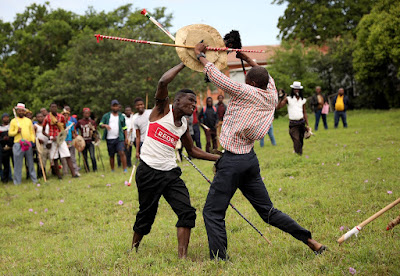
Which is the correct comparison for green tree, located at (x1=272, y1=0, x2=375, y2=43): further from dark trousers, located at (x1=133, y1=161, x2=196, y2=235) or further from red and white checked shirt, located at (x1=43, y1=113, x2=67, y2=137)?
dark trousers, located at (x1=133, y1=161, x2=196, y2=235)

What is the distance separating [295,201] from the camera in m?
7.29

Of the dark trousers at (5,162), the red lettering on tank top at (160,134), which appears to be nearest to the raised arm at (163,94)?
the red lettering on tank top at (160,134)

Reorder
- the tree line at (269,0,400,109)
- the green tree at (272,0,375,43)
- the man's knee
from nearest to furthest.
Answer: the man's knee
the tree line at (269,0,400,109)
the green tree at (272,0,375,43)

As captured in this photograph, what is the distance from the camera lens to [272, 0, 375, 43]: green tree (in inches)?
1465

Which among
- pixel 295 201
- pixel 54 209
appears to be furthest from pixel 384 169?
pixel 54 209

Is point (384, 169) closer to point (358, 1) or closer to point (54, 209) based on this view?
point (54, 209)

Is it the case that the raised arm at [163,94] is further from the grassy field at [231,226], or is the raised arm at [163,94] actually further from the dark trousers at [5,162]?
the dark trousers at [5,162]

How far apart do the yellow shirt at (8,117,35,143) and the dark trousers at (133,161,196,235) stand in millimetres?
8809

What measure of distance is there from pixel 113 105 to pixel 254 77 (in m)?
9.54

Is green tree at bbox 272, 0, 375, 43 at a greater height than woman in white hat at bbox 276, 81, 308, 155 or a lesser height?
greater

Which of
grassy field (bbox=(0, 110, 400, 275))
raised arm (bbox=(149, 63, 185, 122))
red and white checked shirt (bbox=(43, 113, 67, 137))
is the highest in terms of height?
raised arm (bbox=(149, 63, 185, 122))

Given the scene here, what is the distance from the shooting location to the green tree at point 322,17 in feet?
122

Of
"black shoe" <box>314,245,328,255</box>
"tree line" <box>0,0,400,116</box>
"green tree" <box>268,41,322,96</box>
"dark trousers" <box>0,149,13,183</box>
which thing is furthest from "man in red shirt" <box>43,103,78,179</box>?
"green tree" <box>268,41,322,96</box>

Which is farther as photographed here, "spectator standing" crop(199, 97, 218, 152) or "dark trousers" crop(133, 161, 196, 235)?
"spectator standing" crop(199, 97, 218, 152)
